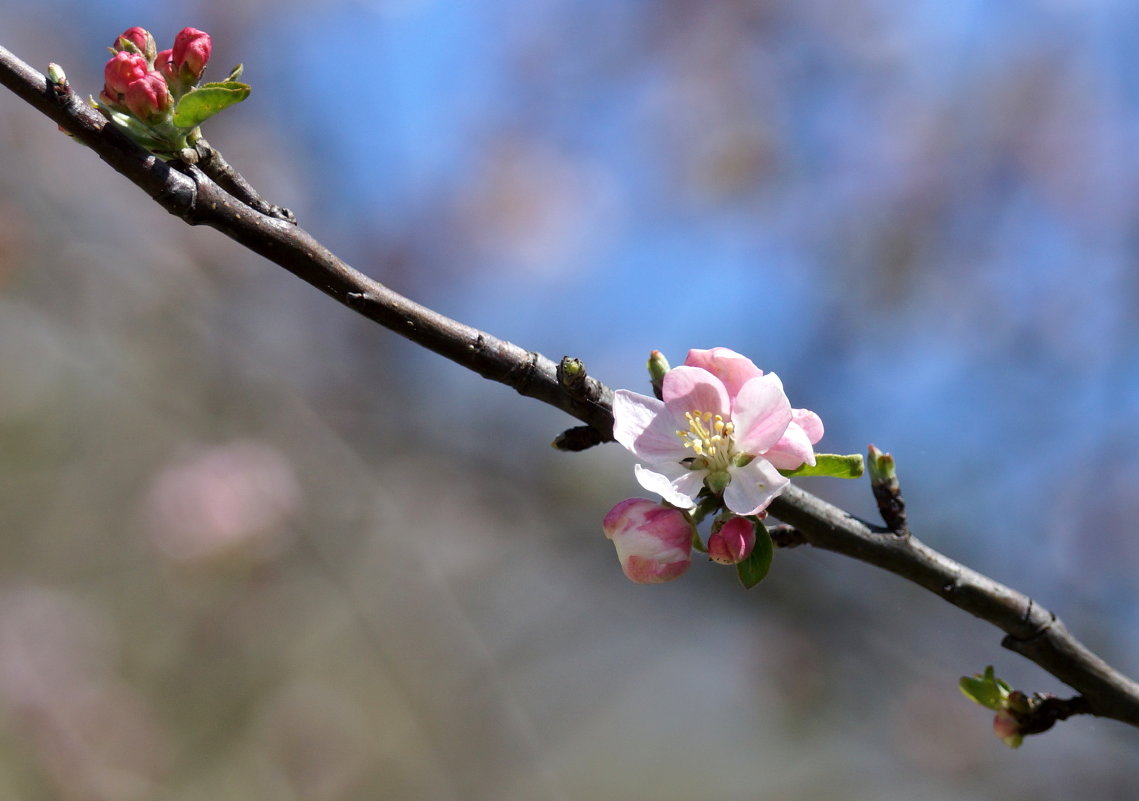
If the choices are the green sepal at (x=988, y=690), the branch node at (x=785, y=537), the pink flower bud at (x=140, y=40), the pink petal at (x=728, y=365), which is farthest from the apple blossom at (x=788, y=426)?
the pink flower bud at (x=140, y=40)

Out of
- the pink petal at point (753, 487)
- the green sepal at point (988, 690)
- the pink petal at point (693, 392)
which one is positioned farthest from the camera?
the green sepal at point (988, 690)

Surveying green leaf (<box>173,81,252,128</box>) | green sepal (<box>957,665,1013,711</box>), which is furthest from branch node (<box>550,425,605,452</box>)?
green sepal (<box>957,665,1013,711</box>)

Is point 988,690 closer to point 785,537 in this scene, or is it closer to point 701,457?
Answer: point 785,537

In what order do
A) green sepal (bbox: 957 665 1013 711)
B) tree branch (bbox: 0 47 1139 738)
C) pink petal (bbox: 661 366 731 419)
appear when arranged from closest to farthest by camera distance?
tree branch (bbox: 0 47 1139 738)
pink petal (bbox: 661 366 731 419)
green sepal (bbox: 957 665 1013 711)

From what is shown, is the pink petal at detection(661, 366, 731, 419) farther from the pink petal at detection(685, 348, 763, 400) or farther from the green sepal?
the green sepal

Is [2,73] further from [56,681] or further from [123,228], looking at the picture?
[56,681]

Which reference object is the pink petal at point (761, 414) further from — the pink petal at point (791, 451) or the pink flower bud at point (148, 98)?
the pink flower bud at point (148, 98)

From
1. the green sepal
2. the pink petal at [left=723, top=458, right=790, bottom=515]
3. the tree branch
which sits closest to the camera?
the tree branch
